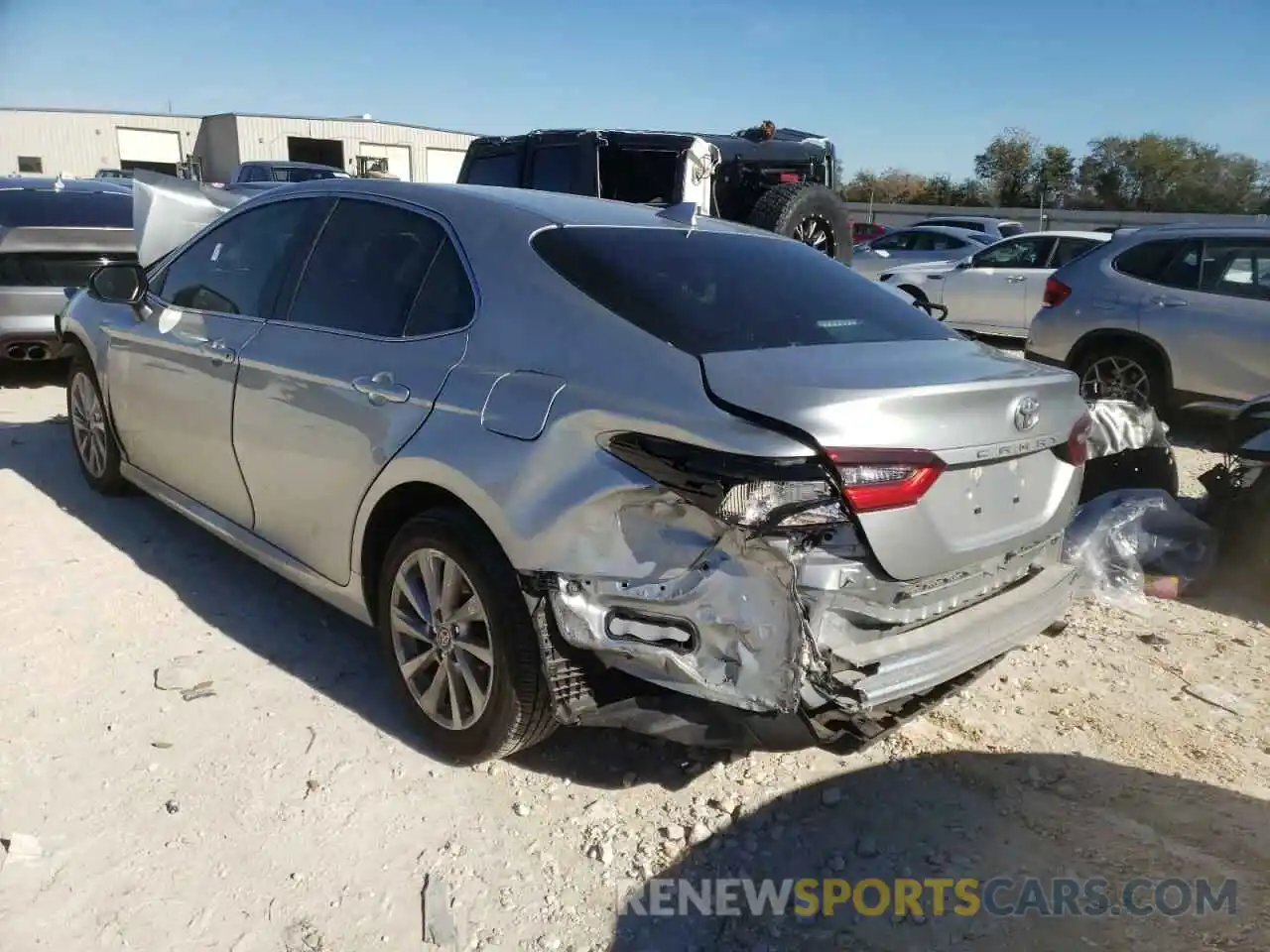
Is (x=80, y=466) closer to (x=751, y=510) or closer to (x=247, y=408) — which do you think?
(x=247, y=408)

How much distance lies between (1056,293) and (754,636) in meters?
6.70

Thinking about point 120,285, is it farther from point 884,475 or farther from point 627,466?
point 884,475

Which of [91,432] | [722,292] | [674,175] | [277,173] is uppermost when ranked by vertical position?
[277,173]

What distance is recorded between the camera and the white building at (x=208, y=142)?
4200 cm

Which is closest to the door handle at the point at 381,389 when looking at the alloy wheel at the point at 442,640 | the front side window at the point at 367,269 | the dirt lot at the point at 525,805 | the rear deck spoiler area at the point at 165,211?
the front side window at the point at 367,269

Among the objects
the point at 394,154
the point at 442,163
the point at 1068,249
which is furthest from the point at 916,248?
the point at 442,163

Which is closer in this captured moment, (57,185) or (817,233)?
(817,233)

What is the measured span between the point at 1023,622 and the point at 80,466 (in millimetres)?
4855

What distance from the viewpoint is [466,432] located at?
2.73 metres

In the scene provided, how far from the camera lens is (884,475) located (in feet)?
7.53

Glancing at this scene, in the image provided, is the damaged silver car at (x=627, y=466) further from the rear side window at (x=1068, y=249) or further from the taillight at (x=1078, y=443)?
the rear side window at (x=1068, y=249)

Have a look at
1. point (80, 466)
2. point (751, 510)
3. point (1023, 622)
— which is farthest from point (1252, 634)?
point (80, 466)

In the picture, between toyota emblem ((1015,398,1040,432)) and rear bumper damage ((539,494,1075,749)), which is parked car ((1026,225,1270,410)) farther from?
rear bumper damage ((539,494,1075,749))

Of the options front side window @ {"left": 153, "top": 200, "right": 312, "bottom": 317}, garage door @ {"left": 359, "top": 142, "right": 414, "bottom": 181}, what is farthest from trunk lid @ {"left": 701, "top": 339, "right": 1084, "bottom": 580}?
garage door @ {"left": 359, "top": 142, "right": 414, "bottom": 181}
